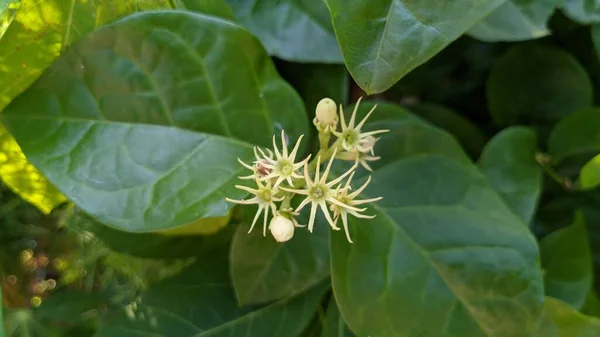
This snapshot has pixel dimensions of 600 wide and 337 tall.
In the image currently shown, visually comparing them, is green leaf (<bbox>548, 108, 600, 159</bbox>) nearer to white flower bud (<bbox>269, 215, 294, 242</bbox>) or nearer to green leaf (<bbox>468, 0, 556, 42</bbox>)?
green leaf (<bbox>468, 0, 556, 42</bbox>)

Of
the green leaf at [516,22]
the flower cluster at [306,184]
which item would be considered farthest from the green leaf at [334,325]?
the green leaf at [516,22]

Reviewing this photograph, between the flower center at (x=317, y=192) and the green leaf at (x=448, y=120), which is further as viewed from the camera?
the green leaf at (x=448, y=120)

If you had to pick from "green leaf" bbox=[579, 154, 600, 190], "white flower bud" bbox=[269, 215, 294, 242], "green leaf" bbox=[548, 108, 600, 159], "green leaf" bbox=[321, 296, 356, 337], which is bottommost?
"green leaf" bbox=[321, 296, 356, 337]

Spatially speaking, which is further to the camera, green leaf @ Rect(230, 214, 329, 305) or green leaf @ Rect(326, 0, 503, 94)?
green leaf @ Rect(230, 214, 329, 305)

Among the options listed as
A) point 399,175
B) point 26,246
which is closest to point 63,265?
point 26,246

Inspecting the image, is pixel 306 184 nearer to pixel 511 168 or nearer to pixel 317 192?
pixel 317 192

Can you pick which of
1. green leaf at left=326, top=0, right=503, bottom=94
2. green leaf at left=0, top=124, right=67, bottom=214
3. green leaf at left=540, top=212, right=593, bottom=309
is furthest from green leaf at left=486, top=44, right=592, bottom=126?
green leaf at left=0, top=124, right=67, bottom=214

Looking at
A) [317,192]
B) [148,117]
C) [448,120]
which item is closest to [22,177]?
[148,117]

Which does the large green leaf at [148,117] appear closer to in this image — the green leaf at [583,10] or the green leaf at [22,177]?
the green leaf at [22,177]
